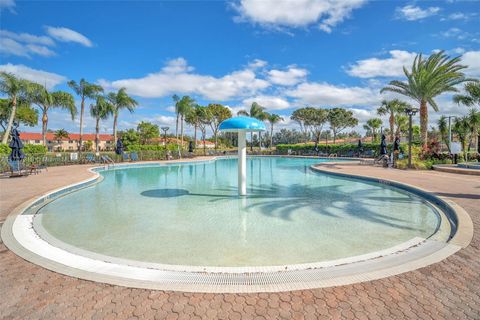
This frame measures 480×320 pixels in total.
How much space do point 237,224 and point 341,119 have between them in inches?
2259

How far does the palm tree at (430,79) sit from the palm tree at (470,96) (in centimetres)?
495

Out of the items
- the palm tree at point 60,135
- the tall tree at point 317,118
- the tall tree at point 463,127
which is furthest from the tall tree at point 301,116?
the palm tree at point 60,135

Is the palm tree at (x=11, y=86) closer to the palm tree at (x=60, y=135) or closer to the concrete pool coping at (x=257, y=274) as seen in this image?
the concrete pool coping at (x=257, y=274)

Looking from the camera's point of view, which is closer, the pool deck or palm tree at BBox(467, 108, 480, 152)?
the pool deck

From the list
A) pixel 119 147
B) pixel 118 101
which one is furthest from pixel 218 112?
pixel 119 147

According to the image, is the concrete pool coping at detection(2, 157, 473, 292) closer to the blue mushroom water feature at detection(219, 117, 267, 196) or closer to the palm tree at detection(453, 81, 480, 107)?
the blue mushroom water feature at detection(219, 117, 267, 196)

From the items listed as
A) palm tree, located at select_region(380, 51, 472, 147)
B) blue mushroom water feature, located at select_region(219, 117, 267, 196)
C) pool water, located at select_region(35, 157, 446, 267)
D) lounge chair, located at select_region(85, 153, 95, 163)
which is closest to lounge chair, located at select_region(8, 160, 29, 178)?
pool water, located at select_region(35, 157, 446, 267)

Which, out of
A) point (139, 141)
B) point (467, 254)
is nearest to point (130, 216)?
point (467, 254)

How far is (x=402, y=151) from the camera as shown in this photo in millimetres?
22188

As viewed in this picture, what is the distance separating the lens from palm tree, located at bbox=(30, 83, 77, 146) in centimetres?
3495

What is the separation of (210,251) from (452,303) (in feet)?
11.9

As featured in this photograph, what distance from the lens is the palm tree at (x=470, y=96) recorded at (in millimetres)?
Result: 23250

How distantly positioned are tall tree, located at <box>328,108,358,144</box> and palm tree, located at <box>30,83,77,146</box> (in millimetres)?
50055

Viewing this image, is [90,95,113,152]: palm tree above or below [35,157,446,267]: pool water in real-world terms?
above
